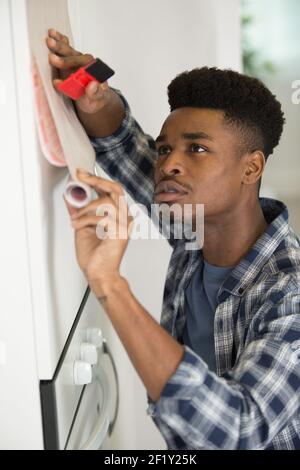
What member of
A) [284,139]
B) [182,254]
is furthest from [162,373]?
[284,139]

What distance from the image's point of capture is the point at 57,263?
0.81 metres

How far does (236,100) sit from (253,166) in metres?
0.12

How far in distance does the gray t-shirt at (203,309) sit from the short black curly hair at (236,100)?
23 cm

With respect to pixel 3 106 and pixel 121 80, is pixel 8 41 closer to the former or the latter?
pixel 3 106

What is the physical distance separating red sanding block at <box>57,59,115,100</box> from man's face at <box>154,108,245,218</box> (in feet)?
0.75

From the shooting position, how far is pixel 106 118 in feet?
3.47

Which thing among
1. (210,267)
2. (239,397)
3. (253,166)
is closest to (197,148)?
(253,166)

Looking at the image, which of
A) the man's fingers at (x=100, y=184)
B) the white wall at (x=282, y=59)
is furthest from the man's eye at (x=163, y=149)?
the white wall at (x=282, y=59)

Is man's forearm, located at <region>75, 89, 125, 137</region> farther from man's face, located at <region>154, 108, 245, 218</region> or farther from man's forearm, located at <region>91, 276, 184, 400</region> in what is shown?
man's forearm, located at <region>91, 276, 184, 400</region>

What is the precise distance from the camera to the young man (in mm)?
711

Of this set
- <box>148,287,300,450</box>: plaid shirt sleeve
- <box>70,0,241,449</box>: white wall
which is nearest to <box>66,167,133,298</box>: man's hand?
<box>148,287,300,450</box>: plaid shirt sleeve

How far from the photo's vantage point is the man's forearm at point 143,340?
2.31 feet

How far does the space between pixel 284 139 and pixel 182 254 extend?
1600mm

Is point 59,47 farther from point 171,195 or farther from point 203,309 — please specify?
point 203,309
